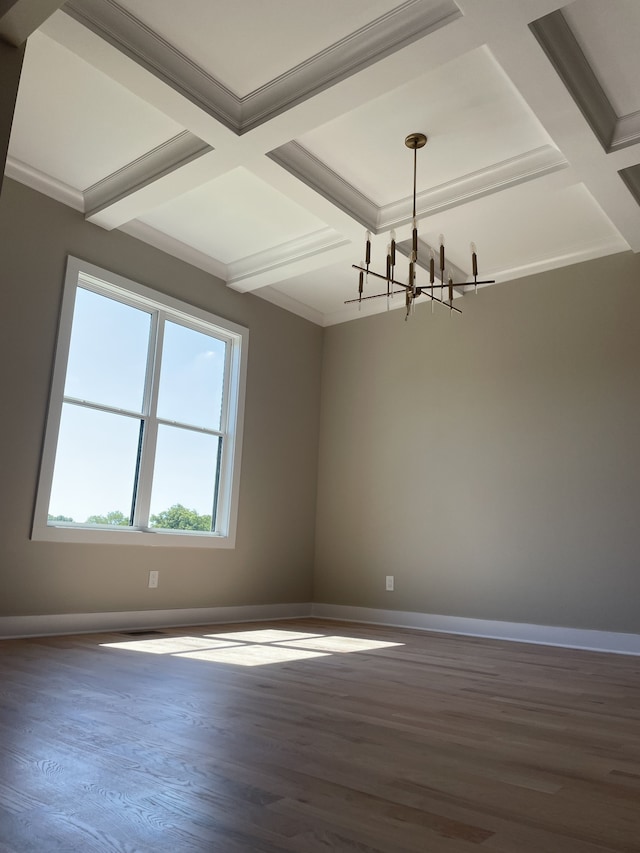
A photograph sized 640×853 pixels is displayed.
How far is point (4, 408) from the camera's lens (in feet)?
12.0

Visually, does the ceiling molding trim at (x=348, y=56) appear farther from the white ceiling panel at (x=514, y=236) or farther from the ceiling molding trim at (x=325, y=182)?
the white ceiling panel at (x=514, y=236)

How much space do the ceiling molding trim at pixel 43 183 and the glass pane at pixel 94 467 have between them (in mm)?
1323

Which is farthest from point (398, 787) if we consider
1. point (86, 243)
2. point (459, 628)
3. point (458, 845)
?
A: point (86, 243)

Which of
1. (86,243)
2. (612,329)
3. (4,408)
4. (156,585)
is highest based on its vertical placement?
(86,243)

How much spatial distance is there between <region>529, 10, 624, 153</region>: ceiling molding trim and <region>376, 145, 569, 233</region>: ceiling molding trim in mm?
274

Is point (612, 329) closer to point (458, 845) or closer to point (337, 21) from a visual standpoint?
point (337, 21)

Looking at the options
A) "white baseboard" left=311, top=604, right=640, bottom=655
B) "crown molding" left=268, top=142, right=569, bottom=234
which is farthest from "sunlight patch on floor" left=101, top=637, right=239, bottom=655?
"crown molding" left=268, top=142, right=569, bottom=234

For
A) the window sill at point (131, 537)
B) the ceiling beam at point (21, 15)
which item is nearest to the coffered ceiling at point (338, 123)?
the ceiling beam at point (21, 15)

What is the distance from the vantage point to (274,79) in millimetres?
3074

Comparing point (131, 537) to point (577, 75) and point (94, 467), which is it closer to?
point (94, 467)

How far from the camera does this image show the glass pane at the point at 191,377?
4715mm

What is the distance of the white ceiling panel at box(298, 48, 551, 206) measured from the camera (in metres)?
3.06

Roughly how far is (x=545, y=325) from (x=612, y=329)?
1.57 feet

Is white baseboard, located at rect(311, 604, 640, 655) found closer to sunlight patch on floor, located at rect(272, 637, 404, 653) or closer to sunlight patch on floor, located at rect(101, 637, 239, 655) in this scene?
sunlight patch on floor, located at rect(272, 637, 404, 653)
